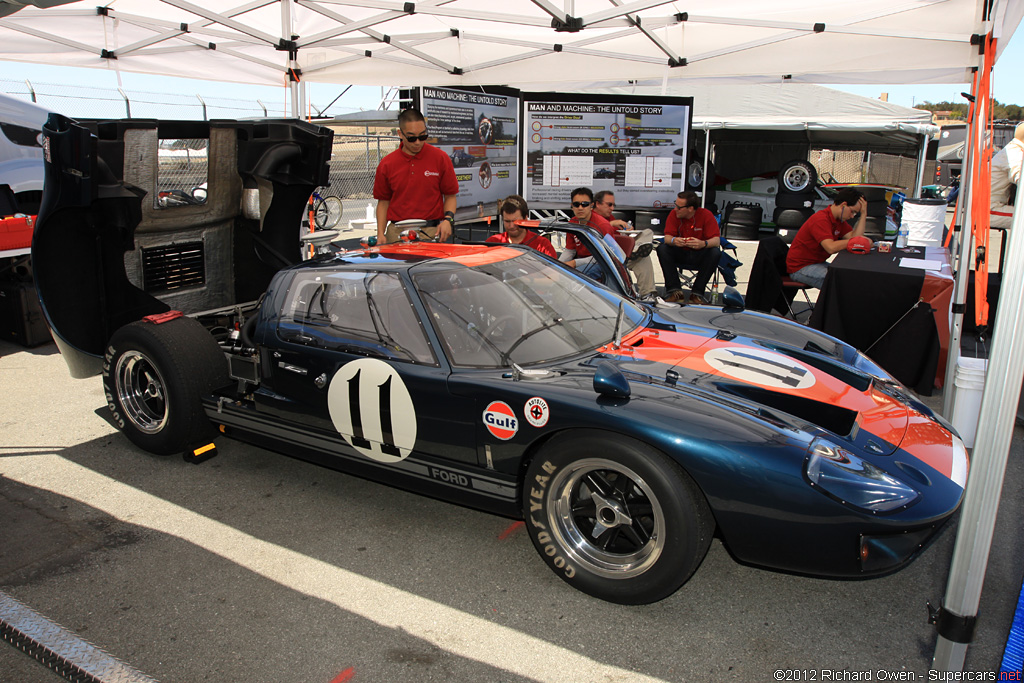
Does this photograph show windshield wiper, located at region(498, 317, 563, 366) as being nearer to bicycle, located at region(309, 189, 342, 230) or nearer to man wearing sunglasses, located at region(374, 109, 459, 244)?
man wearing sunglasses, located at region(374, 109, 459, 244)

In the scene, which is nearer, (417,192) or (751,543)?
(751,543)

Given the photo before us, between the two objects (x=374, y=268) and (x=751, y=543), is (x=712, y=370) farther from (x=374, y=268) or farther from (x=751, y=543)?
(x=374, y=268)

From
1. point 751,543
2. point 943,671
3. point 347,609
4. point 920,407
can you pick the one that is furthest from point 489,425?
point 920,407

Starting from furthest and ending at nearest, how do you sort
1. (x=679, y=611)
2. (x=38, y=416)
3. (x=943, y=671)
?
1. (x=38, y=416)
2. (x=679, y=611)
3. (x=943, y=671)

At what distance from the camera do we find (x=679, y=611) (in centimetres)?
269

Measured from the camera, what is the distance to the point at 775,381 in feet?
9.97

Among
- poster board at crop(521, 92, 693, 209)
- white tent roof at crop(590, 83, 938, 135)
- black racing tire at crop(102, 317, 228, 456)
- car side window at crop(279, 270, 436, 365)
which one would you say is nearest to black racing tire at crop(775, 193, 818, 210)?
white tent roof at crop(590, 83, 938, 135)

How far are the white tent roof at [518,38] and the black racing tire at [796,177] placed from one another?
544cm

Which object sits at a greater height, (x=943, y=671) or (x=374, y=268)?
(x=374, y=268)

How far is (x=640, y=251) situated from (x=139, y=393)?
454 cm

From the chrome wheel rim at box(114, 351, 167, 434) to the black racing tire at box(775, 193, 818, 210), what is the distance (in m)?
13.3

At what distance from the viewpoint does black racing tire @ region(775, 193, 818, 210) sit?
46.5 ft

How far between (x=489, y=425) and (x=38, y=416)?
3701 mm

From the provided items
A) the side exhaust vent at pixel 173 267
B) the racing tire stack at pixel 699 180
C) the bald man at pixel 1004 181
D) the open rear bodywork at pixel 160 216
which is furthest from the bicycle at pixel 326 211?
the bald man at pixel 1004 181
